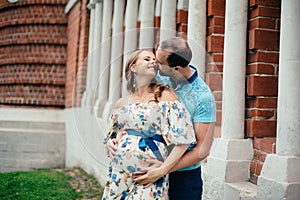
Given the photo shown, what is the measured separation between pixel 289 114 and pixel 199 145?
80cm

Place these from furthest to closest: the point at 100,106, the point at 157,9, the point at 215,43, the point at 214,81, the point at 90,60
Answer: the point at 90,60 → the point at 100,106 → the point at 157,9 → the point at 215,43 → the point at 214,81

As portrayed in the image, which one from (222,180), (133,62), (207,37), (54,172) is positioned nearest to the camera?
(133,62)

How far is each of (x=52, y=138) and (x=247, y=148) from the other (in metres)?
5.88

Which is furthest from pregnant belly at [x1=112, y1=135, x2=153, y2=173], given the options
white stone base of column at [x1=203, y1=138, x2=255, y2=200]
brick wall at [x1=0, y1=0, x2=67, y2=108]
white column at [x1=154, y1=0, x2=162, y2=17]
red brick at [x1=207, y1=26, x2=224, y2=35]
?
brick wall at [x1=0, y1=0, x2=67, y2=108]

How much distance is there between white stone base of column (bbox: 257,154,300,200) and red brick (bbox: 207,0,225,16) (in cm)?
136

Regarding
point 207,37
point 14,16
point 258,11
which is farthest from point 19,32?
point 258,11

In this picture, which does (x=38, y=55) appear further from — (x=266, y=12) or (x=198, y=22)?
(x=266, y=12)

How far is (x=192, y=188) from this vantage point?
2.11 meters

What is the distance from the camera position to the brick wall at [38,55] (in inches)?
336

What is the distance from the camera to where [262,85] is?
9.39 feet

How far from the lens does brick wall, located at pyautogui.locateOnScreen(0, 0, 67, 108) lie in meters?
8.55

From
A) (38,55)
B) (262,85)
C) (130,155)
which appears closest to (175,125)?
(130,155)

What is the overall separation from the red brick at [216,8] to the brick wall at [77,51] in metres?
3.57

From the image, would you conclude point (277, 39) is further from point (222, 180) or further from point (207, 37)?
point (222, 180)
